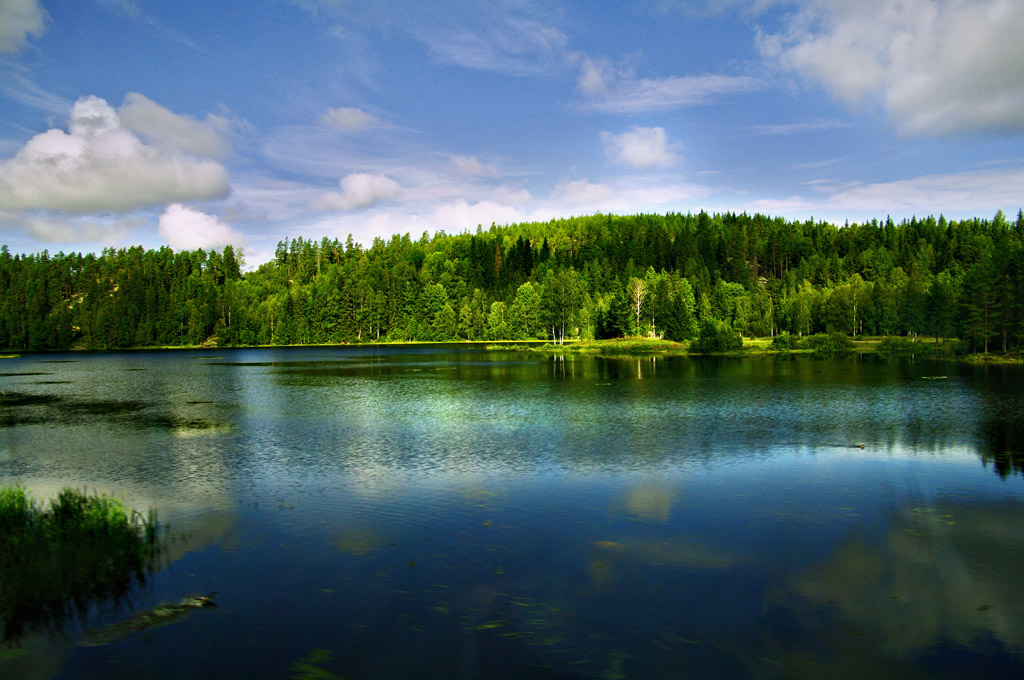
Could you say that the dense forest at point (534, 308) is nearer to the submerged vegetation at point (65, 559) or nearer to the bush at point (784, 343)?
the bush at point (784, 343)

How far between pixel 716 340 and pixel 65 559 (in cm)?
10848

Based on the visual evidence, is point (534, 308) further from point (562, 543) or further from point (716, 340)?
point (562, 543)

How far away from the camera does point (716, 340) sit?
11225cm

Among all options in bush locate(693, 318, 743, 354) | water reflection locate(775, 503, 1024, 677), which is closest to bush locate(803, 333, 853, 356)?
bush locate(693, 318, 743, 354)

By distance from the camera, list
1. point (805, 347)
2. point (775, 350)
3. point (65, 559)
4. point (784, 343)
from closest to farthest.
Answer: point (65, 559) < point (775, 350) < point (784, 343) < point (805, 347)

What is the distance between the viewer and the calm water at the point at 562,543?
1113 cm

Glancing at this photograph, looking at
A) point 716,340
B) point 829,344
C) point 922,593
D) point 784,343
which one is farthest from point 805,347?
point 922,593

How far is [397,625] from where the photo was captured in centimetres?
1216

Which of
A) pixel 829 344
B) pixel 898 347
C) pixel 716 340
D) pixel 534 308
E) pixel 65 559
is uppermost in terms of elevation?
pixel 534 308

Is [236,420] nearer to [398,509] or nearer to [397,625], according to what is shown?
[398,509]

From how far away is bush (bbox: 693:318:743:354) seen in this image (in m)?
112

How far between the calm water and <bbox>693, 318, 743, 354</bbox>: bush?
73.7m

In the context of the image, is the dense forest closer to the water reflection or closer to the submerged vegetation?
the water reflection

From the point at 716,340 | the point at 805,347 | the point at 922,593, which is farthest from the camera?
the point at 805,347
